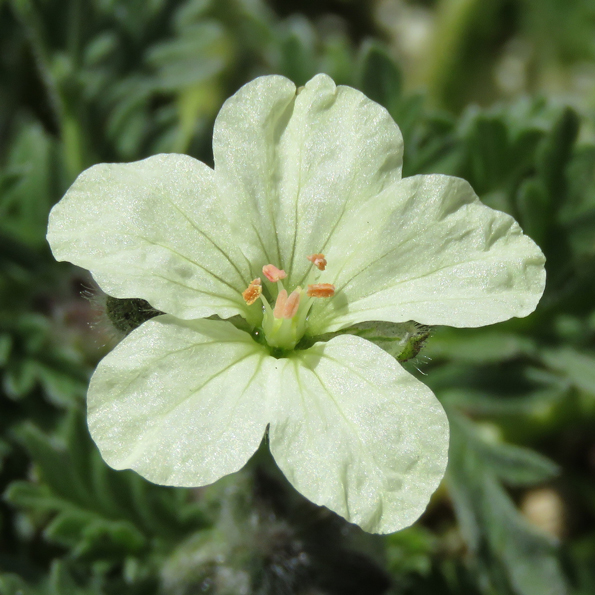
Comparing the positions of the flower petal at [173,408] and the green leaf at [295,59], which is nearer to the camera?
the flower petal at [173,408]

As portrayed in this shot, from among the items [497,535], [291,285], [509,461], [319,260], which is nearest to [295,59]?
[291,285]

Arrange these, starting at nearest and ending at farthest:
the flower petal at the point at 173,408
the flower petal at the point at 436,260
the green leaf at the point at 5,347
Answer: the flower petal at the point at 173,408
the flower petal at the point at 436,260
the green leaf at the point at 5,347

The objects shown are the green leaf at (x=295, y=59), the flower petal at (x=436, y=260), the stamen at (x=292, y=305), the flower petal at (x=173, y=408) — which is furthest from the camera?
the green leaf at (x=295, y=59)

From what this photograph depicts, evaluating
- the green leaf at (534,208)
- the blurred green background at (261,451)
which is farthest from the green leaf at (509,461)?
the green leaf at (534,208)

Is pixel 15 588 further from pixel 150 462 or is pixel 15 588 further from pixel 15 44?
pixel 15 44

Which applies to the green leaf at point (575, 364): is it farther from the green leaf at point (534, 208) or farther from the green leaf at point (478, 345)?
the green leaf at point (534, 208)

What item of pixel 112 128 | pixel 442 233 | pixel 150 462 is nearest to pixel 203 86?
pixel 112 128

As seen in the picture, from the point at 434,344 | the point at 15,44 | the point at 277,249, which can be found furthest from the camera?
the point at 15,44

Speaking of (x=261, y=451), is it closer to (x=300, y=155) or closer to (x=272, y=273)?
(x=272, y=273)
